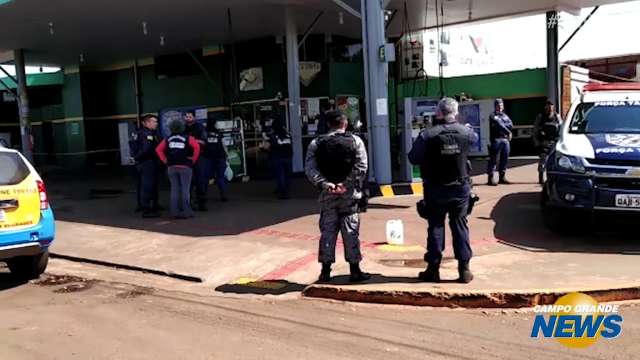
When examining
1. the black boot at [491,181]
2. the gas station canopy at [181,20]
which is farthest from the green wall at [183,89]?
the black boot at [491,181]

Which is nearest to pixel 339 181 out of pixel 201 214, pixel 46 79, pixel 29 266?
pixel 29 266

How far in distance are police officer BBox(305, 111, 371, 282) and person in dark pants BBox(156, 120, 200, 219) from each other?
4868 mm

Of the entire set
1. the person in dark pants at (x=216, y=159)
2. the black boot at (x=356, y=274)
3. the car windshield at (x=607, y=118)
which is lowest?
the black boot at (x=356, y=274)

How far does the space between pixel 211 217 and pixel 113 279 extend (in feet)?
12.2

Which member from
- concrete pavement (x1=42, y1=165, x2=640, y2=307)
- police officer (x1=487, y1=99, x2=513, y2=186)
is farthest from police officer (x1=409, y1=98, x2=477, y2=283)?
police officer (x1=487, y1=99, x2=513, y2=186)

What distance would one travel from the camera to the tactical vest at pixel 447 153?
647cm

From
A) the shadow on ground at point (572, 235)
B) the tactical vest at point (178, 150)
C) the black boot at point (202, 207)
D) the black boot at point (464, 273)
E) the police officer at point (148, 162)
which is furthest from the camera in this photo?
the black boot at point (202, 207)

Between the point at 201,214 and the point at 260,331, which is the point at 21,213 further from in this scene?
the point at 201,214

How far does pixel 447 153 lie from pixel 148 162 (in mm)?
7206

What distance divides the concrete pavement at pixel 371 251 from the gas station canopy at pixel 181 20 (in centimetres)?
490

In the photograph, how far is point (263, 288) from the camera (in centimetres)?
729

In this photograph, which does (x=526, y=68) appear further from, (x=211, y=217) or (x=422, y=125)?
(x=211, y=217)

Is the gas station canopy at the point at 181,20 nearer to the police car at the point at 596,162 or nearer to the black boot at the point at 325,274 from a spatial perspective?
the police car at the point at 596,162

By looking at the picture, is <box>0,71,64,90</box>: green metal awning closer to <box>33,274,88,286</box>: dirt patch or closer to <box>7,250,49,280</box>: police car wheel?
<box>7,250,49,280</box>: police car wheel
